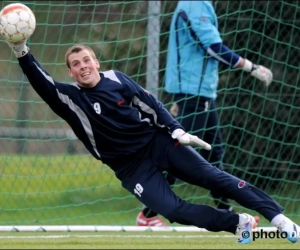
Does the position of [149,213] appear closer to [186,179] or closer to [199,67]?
[199,67]

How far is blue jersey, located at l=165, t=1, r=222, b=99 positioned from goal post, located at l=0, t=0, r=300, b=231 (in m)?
0.42

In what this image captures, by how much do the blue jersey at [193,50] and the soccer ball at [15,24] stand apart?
8.78 ft

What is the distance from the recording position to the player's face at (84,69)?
6.45m

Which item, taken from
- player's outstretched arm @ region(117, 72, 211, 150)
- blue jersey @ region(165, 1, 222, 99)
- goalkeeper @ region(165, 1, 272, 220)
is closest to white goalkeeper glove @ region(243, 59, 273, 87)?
goalkeeper @ region(165, 1, 272, 220)

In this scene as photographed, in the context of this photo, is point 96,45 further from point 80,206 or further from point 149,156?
point 149,156

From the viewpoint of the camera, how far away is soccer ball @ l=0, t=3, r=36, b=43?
6.04m

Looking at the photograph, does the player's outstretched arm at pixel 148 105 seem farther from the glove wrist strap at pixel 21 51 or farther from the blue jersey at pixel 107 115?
the glove wrist strap at pixel 21 51

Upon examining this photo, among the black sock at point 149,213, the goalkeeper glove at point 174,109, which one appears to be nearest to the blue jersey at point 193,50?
the goalkeeper glove at point 174,109

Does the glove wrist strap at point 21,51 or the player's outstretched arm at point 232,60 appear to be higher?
the player's outstretched arm at point 232,60

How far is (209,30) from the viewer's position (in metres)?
8.47

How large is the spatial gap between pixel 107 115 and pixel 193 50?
2.39 m

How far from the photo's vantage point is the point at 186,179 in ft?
21.1

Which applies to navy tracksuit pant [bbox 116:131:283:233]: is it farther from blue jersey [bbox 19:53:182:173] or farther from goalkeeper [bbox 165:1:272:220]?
goalkeeper [bbox 165:1:272:220]
